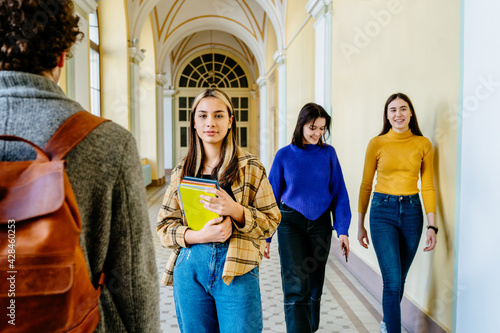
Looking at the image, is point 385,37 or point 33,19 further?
point 385,37

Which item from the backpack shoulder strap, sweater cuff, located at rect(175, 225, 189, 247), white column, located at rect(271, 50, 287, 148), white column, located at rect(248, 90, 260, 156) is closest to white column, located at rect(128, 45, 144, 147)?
white column, located at rect(271, 50, 287, 148)

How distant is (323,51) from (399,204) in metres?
4.11

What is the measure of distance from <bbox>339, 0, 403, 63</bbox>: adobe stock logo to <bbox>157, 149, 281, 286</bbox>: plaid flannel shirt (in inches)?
106

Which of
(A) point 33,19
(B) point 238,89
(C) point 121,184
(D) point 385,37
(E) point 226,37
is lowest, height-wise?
(C) point 121,184

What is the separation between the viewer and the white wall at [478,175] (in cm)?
223

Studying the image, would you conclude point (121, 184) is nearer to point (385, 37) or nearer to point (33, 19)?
point (33, 19)

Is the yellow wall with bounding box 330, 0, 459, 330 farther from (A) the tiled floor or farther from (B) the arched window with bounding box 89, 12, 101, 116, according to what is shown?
(B) the arched window with bounding box 89, 12, 101, 116

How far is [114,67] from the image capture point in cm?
997

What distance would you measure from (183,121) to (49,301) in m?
20.9

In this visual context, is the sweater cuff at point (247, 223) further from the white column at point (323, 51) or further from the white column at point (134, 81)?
the white column at point (134, 81)

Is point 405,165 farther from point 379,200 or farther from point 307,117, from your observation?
point 307,117

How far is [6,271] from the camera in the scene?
0.75 metres

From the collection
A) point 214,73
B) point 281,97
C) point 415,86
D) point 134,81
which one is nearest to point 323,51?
point 415,86

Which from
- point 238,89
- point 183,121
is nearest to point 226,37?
point 238,89
